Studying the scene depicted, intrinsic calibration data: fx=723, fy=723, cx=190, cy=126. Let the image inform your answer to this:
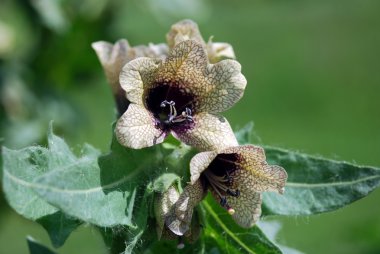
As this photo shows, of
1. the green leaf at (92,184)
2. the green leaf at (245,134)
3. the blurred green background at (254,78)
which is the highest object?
the green leaf at (92,184)

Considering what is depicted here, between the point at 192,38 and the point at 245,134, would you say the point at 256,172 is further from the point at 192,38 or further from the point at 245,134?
the point at 192,38

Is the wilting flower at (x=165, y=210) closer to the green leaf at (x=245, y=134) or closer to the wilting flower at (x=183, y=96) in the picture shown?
the wilting flower at (x=183, y=96)

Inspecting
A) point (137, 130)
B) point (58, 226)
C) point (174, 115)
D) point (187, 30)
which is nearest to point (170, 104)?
point (174, 115)

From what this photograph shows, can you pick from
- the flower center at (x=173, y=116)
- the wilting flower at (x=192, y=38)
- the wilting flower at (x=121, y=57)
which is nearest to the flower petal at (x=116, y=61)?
the wilting flower at (x=121, y=57)

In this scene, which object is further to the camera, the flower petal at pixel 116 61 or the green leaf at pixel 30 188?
the flower petal at pixel 116 61

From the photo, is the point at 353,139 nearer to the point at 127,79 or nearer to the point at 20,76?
the point at 20,76
